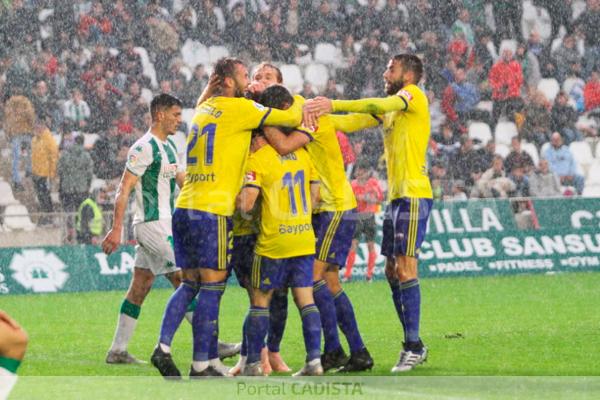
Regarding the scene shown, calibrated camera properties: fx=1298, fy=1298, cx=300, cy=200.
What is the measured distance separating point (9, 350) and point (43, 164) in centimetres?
1578

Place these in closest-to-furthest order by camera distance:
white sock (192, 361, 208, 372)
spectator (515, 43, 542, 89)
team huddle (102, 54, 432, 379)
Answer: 1. white sock (192, 361, 208, 372)
2. team huddle (102, 54, 432, 379)
3. spectator (515, 43, 542, 89)

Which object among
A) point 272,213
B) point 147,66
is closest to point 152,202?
point 272,213

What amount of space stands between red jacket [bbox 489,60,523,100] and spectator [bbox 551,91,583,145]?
Result: 2.51 ft

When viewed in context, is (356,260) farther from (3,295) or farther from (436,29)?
(436,29)

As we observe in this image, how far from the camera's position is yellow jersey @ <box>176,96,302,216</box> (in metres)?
8.84

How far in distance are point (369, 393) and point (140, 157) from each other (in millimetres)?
3239

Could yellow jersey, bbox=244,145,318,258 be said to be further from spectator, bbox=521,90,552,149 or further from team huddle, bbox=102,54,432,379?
spectator, bbox=521,90,552,149

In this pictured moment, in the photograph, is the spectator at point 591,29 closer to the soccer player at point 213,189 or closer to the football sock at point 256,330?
the soccer player at point 213,189

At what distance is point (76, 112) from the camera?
22281 millimetres

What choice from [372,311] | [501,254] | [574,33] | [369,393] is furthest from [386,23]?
[369,393]

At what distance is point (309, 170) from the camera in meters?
9.35

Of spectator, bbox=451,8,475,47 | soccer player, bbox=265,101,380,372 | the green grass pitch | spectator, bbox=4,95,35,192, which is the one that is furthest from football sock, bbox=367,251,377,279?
soccer player, bbox=265,101,380,372

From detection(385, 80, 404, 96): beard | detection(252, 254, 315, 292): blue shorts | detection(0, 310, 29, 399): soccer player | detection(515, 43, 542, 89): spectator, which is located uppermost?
detection(515, 43, 542, 89): spectator

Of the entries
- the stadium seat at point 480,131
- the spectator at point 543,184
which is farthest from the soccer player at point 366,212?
the stadium seat at point 480,131
